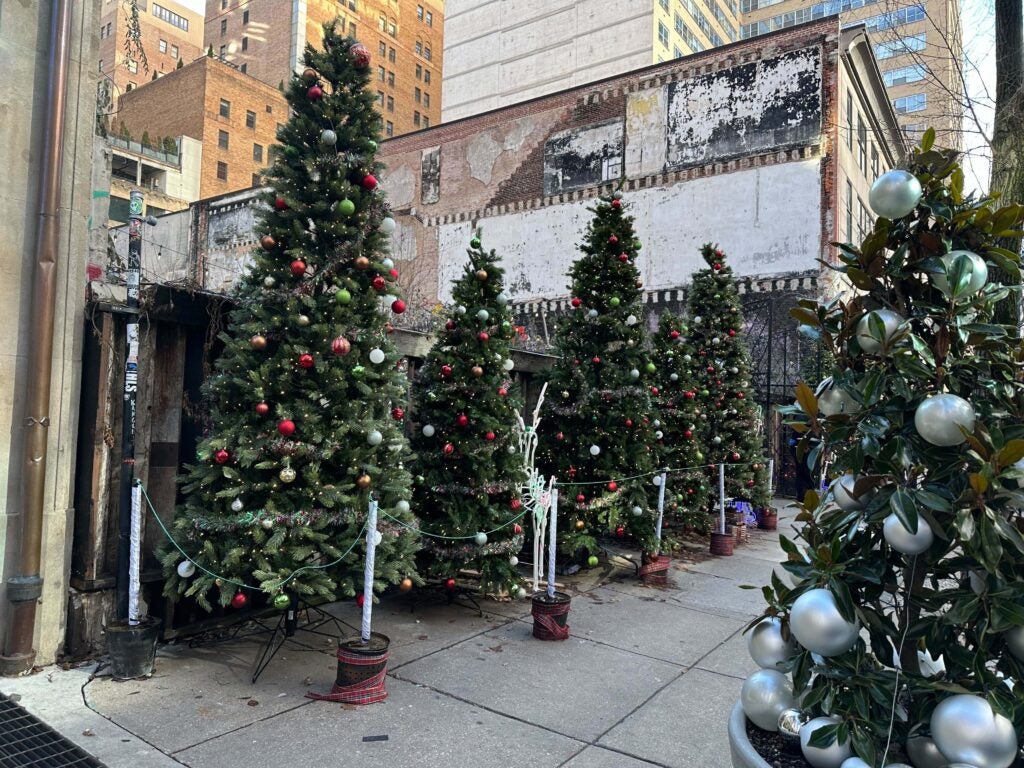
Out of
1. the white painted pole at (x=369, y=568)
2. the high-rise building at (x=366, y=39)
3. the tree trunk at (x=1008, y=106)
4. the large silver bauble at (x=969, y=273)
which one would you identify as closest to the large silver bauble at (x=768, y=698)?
the large silver bauble at (x=969, y=273)

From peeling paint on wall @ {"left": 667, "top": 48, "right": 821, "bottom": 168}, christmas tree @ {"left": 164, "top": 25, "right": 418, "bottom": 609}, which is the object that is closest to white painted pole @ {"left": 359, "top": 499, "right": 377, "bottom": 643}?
christmas tree @ {"left": 164, "top": 25, "right": 418, "bottom": 609}

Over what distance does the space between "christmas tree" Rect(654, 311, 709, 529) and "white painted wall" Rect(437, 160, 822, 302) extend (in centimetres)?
652

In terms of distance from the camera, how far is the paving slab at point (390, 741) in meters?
3.73

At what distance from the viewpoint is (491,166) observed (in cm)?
2452

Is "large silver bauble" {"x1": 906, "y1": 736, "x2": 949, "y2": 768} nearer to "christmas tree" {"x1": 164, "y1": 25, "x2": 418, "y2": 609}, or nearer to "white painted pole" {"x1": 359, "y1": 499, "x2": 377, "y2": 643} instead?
"white painted pole" {"x1": 359, "y1": 499, "x2": 377, "y2": 643}

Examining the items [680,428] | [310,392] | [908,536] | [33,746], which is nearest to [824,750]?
[908,536]

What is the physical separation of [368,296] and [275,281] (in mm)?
699

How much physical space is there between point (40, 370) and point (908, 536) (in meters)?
5.32

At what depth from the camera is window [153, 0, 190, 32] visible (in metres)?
63.6

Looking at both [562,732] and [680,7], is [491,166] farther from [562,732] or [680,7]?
[680,7]

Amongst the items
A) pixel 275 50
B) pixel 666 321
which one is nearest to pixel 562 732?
pixel 666 321

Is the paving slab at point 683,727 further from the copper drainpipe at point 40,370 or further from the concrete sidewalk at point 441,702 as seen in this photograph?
the copper drainpipe at point 40,370

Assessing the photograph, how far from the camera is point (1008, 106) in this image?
6215 millimetres

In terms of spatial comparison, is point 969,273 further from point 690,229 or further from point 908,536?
point 690,229
